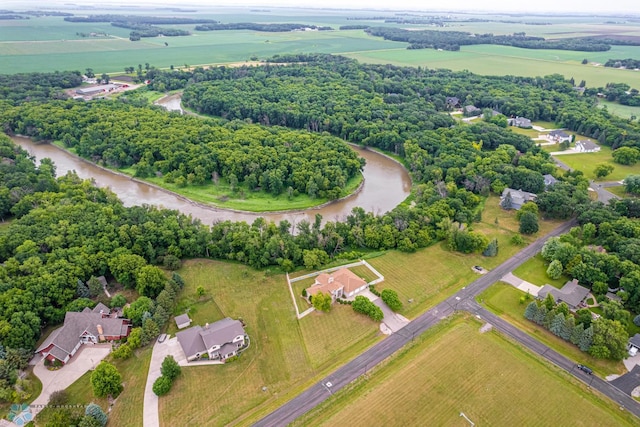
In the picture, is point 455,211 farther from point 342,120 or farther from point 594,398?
point 342,120

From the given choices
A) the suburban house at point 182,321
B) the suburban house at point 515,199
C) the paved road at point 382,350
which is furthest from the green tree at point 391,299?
the suburban house at point 515,199

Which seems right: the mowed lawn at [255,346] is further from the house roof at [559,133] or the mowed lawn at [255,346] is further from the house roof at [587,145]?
the house roof at [559,133]

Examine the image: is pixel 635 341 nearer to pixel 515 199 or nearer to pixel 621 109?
pixel 515 199

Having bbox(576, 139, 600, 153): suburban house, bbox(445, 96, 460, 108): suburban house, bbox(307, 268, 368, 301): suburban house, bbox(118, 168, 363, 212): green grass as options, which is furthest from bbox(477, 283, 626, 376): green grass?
bbox(445, 96, 460, 108): suburban house

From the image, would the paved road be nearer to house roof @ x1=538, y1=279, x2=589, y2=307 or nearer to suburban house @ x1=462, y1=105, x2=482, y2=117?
house roof @ x1=538, y1=279, x2=589, y2=307

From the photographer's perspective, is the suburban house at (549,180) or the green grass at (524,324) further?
the suburban house at (549,180)

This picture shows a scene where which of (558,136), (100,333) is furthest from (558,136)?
(100,333)

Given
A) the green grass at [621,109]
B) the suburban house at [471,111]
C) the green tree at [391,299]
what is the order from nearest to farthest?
the green tree at [391,299] → the green grass at [621,109] → the suburban house at [471,111]

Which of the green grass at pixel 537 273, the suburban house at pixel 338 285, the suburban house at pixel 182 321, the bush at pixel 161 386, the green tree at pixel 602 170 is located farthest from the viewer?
the green tree at pixel 602 170
